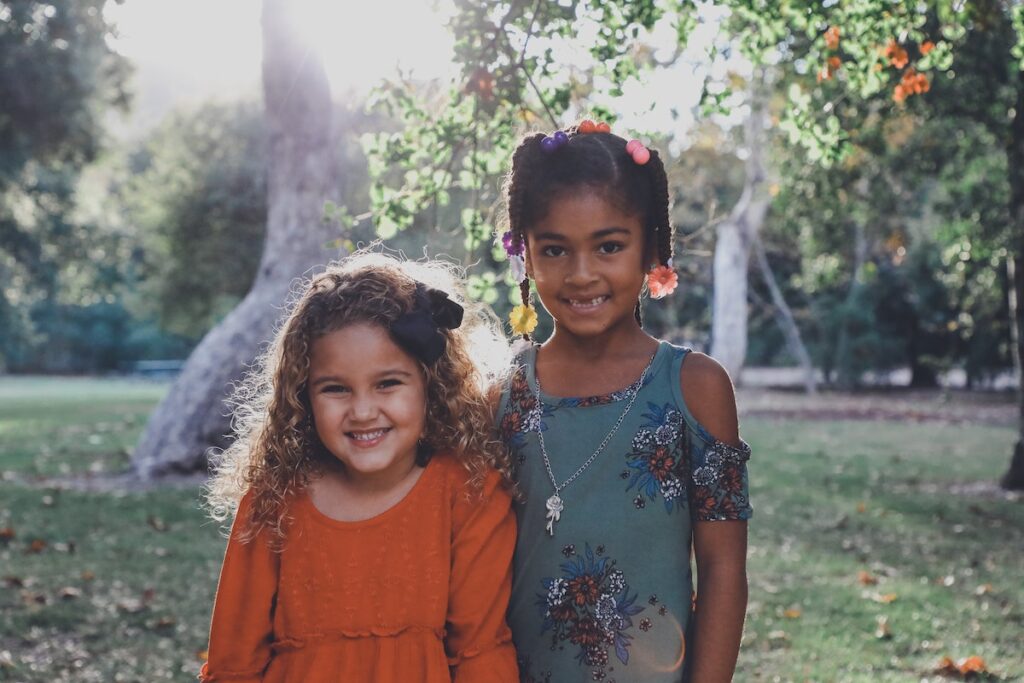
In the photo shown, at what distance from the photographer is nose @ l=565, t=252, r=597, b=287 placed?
2.26 m

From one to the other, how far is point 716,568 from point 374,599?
758mm

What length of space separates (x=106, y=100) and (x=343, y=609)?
19.4 m

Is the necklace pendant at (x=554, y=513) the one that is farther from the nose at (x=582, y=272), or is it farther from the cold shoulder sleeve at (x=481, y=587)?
the nose at (x=582, y=272)

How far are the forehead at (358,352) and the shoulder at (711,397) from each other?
66cm

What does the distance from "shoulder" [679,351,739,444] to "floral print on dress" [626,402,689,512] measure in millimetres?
48

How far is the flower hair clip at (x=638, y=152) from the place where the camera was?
2.31 meters

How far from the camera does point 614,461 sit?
226cm

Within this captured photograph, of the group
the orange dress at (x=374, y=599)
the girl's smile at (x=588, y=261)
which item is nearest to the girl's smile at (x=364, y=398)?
the orange dress at (x=374, y=599)

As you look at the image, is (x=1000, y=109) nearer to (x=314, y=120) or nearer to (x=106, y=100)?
(x=314, y=120)

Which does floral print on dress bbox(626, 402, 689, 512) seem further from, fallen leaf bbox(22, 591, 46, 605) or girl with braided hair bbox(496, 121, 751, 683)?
fallen leaf bbox(22, 591, 46, 605)

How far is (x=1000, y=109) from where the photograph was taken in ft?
29.1

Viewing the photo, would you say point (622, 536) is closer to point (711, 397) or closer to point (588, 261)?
point (711, 397)

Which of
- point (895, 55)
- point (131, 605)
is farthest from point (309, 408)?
point (131, 605)

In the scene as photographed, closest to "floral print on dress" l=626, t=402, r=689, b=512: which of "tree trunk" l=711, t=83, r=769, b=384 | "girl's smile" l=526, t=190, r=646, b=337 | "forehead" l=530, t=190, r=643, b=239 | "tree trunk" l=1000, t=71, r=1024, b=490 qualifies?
"girl's smile" l=526, t=190, r=646, b=337
